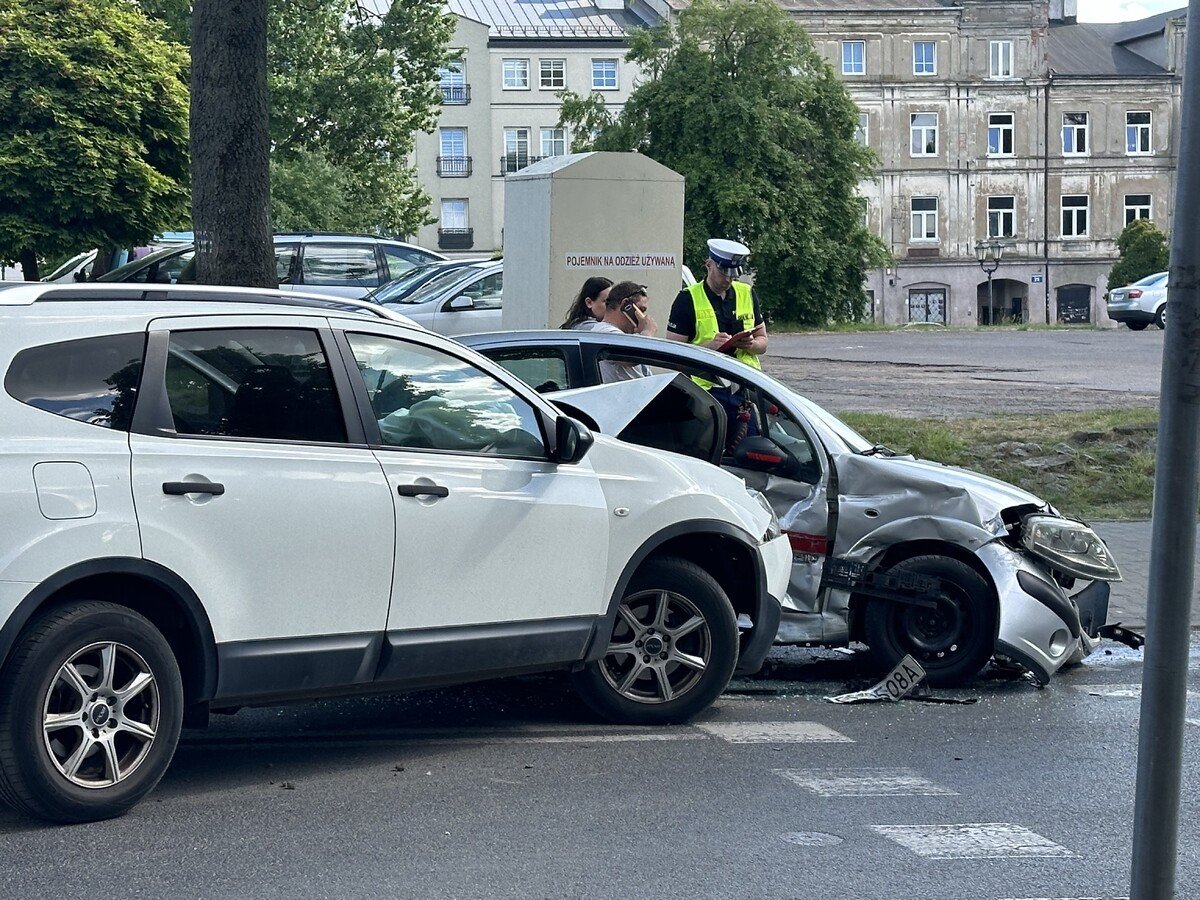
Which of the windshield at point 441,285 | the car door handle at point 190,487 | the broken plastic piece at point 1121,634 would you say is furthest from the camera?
the windshield at point 441,285

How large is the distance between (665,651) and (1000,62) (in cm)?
6970

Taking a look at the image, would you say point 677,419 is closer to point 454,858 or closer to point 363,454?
point 363,454

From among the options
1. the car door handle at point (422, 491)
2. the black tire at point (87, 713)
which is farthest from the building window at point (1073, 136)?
the black tire at point (87, 713)

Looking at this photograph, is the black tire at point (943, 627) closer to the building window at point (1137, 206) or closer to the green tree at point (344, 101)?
the green tree at point (344, 101)

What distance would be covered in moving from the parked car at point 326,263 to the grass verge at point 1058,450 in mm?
7097

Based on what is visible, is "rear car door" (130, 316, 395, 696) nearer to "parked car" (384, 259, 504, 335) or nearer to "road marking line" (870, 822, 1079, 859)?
"road marking line" (870, 822, 1079, 859)

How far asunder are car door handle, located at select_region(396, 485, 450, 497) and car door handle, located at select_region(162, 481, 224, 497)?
2.42 feet

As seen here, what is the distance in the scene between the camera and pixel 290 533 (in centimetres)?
568

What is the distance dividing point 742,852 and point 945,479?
10.8ft

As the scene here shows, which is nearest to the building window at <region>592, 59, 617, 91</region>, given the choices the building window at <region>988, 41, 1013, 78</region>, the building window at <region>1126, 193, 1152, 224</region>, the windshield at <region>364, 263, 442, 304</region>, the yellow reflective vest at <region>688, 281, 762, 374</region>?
the building window at <region>988, 41, 1013, 78</region>

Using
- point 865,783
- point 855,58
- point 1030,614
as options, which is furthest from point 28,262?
point 855,58

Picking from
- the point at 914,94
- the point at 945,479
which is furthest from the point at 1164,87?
the point at 945,479

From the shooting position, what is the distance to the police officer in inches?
404

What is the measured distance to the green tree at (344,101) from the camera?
42000 mm
